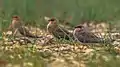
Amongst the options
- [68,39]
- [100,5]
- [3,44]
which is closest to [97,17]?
[100,5]

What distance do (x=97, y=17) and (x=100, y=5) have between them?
968 mm

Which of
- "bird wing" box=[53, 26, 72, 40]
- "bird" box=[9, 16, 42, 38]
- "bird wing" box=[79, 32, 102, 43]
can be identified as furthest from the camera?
"bird" box=[9, 16, 42, 38]

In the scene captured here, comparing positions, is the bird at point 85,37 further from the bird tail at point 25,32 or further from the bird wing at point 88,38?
the bird tail at point 25,32

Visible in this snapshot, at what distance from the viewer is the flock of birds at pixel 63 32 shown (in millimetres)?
8812

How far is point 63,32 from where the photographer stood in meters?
9.18

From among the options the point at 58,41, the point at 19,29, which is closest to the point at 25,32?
the point at 19,29

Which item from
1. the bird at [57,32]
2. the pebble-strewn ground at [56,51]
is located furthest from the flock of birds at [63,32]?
the pebble-strewn ground at [56,51]

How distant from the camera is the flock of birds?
8.81m

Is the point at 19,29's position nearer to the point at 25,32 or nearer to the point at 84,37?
the point at 25,32

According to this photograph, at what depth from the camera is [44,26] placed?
408 inches

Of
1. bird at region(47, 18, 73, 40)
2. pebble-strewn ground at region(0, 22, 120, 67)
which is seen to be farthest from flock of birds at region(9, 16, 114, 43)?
pebble-strewn ground at region(0, 22, 120, 67)

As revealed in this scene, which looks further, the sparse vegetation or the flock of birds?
the flock of birds

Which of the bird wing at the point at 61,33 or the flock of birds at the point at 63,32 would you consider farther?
the bird wing at the point at 61,33

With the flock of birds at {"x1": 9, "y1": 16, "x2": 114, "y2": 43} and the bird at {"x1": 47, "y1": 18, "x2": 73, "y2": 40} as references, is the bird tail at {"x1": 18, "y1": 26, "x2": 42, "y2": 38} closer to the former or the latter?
the flock of birds at {"x1": 9, "y1": 16, "x2": 114, "y2": 43}
